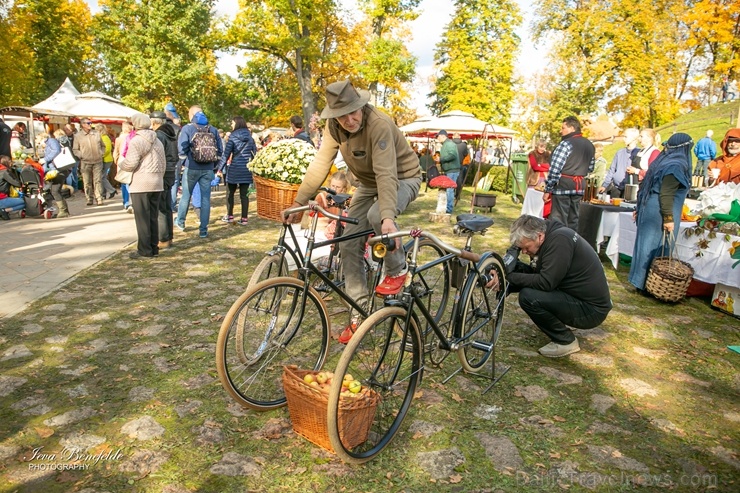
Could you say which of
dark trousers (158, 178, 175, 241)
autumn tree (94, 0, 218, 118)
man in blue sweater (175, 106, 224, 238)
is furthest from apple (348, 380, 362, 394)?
autumn tree (94, 0, 218, 118)

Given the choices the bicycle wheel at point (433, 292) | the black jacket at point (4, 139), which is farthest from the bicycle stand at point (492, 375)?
the black jacket at point (4, 139)

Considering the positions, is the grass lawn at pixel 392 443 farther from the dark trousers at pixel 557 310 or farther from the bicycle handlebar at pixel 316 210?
the bicycle handlebar at pixel 316 210

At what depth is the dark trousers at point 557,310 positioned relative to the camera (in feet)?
15.1

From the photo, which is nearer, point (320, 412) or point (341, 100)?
point (320, 412)

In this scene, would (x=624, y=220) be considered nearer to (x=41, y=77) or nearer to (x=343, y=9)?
(x=343, y=9)

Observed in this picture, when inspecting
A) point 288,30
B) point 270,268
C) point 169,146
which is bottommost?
point 270,268

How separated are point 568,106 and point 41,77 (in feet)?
120

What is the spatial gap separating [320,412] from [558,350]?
2660mm

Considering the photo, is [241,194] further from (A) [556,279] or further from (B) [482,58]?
(B) [482,58]

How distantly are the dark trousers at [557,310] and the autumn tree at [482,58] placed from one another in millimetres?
29993

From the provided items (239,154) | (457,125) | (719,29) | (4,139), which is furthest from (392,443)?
(719,29)

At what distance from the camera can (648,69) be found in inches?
1262

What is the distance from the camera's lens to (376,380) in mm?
3262

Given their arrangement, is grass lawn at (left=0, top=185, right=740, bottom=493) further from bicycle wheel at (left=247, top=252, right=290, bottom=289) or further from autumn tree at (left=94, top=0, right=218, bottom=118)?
autumn tree at (left=94, top=0, right=218, bottom=118)
